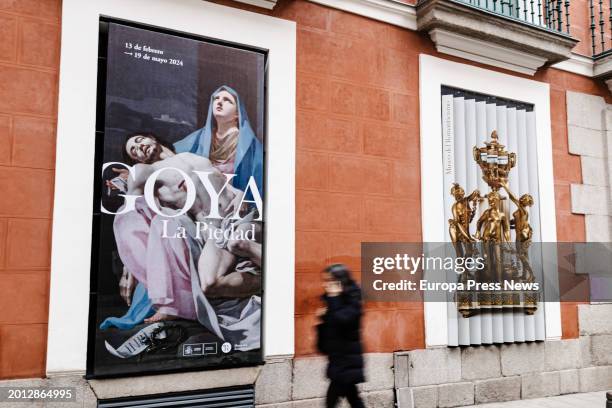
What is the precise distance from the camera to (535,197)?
320 inches

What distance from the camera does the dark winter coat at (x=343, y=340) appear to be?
476 cm

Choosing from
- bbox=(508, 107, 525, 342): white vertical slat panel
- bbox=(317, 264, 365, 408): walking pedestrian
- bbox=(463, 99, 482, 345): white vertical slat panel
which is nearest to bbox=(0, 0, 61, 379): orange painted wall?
bbox=(317, 264, 365, 408): walking pedestrian

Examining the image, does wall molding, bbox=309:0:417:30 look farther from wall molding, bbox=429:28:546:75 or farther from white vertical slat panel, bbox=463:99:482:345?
white vertical slat panel, bbox=463:99:482:345

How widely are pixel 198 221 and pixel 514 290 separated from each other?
15.4 feet

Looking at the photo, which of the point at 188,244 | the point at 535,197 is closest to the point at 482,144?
the point at 535,197

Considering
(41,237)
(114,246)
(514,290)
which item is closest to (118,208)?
(114,246)

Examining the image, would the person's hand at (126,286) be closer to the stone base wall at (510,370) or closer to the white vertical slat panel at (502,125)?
the stone base wall at (510,370)

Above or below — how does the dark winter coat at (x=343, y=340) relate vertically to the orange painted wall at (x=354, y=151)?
below

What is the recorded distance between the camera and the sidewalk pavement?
7223 millimetres

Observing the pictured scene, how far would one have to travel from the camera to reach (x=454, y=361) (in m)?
7.13

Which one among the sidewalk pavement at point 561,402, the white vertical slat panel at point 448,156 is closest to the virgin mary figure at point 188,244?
the white vertical slat panel at point 448,156

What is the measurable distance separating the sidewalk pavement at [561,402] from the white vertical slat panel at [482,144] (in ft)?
2.76

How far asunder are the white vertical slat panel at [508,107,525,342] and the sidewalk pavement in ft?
2.78

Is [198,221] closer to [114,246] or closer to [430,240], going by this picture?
A: [114,246]
